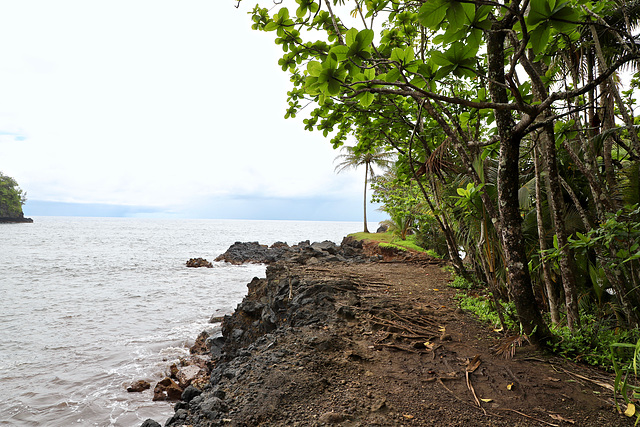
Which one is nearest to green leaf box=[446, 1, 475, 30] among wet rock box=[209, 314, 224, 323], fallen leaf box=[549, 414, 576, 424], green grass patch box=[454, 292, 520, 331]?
fallen leaf box=[549, 414, 576, 424]

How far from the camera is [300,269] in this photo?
819cm

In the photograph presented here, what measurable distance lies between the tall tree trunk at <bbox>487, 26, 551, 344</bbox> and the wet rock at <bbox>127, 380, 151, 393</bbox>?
5.53 meters

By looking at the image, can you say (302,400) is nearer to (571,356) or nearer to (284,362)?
(284,362)

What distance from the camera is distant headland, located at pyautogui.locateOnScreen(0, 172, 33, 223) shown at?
6700 cm

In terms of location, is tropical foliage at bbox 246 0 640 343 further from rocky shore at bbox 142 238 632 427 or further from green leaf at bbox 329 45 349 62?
rocky shore at bbox 142 238 632 427

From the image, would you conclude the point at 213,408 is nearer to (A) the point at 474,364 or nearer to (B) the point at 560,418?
(A) the point at 474,364

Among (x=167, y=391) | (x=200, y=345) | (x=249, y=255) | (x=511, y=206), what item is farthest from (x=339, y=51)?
(x=249, y=255)

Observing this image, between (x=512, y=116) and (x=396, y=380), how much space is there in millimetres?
2815

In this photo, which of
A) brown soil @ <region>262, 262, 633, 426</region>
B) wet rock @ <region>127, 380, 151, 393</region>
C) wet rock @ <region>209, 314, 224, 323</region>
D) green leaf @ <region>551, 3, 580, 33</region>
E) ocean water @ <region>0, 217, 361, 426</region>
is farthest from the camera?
wet rock @ <region>209, 314, 224, 323</region>

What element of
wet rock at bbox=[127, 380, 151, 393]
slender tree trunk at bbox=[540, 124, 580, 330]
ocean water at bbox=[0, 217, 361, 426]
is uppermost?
slender tree trunk at bbox=[540, 124, 580, 330]

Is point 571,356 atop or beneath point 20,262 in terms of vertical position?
atop

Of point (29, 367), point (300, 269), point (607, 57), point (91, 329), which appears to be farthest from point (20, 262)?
point (607, 57)

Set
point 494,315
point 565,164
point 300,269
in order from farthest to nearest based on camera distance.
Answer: point 300,269 < point 565,164 < point 494,315

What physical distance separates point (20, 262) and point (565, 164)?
29.4 meters
